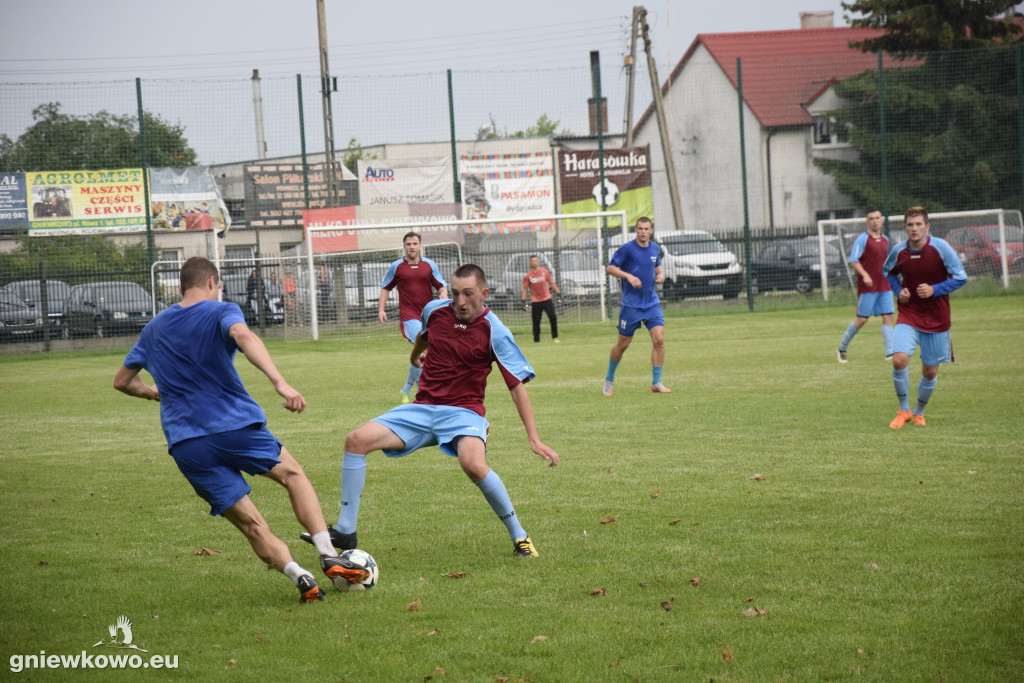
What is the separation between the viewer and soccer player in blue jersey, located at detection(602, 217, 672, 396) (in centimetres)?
1320

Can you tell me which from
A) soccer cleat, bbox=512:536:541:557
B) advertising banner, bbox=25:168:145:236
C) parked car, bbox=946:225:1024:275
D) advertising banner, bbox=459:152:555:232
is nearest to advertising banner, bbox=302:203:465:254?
advertising banner, bbox=459:152:555:232

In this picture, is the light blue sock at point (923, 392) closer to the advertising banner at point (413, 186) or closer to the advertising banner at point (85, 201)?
the advertising banner at point (413, 186)

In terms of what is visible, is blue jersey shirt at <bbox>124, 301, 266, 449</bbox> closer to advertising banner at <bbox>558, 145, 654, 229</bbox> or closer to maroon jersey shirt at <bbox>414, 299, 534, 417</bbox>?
maroon jersey shirt at <bbox>414, 299, 534, 417</bbox>

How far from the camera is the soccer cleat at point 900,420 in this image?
381 inches

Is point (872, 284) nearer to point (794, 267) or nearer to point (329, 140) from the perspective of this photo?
point (794, 267)

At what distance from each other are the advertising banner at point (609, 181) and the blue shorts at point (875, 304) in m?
14.4

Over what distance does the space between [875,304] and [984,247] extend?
1609 cm

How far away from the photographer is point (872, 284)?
15648 mm

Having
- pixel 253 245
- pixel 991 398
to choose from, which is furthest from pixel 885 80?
pixel 991 398

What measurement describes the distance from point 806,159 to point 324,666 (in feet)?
136

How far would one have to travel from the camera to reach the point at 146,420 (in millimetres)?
12305

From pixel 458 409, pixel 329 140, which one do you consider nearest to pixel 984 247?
pixel 329 140

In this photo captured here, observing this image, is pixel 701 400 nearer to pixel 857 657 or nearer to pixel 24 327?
pixel 857 657

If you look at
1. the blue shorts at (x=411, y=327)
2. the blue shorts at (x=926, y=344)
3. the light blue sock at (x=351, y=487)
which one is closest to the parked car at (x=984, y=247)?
the blue shorts at (x=411, y=327)
